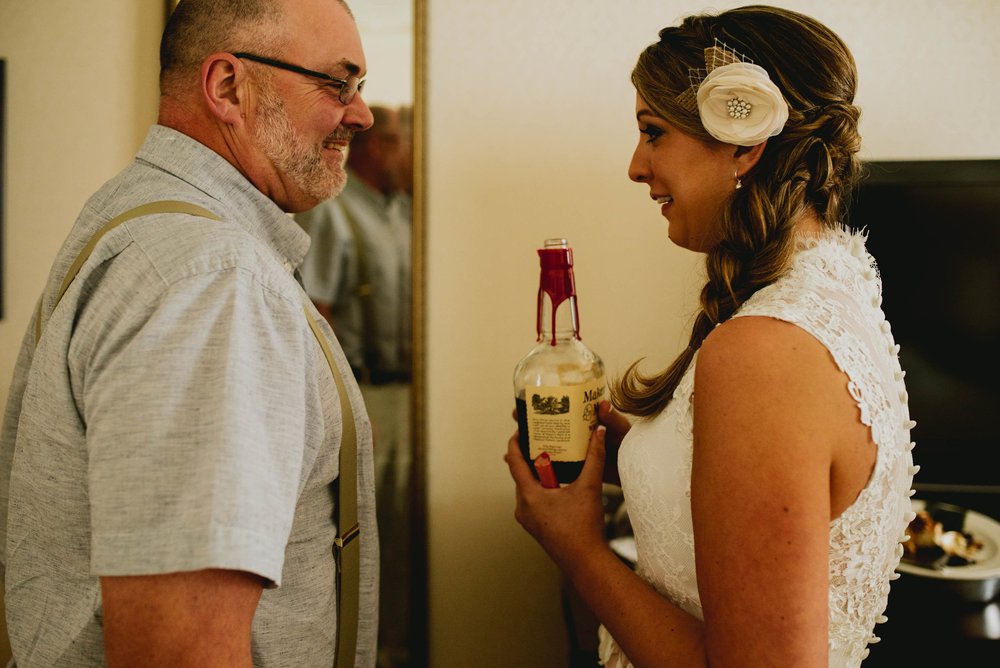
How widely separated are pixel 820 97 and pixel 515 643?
1225 millimetres

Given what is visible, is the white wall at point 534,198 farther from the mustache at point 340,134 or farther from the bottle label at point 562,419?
the bottle label at point 562,419

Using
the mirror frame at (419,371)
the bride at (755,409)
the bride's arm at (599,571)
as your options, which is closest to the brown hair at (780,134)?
the bride at (755,409)

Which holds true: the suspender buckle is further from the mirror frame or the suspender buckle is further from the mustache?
the mirror frame

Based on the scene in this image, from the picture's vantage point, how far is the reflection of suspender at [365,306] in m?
1.33

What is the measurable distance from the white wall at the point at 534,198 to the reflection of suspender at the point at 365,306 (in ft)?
0.43

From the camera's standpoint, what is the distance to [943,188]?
1.16 metres

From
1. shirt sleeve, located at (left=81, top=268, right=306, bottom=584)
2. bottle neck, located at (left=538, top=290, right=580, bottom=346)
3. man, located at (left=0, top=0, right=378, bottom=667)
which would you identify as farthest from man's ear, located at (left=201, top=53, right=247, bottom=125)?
bottle neck, located at (left=538, top=290, right=580, bottom=346)

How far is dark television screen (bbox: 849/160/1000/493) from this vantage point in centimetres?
116

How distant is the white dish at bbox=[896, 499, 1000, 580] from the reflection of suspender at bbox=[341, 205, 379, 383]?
3.28 feet

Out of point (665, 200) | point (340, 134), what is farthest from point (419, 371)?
point (665, 200)

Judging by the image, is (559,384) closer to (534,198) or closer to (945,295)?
(534,198)

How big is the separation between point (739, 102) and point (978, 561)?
0.86m

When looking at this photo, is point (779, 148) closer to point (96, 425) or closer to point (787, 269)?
point (787, 269)

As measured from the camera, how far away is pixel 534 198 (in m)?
1.37
